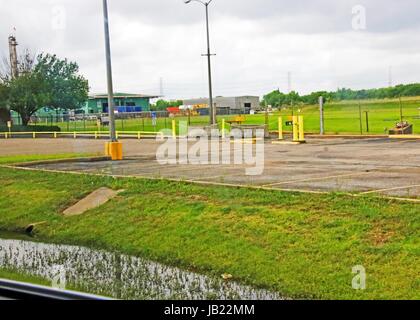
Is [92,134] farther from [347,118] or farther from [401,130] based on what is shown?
[401,130]

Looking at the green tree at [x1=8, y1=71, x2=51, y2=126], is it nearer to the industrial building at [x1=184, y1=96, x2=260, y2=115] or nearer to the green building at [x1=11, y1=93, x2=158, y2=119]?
the industrial building at [x1=184, y1=96, x2=260, y2=115]

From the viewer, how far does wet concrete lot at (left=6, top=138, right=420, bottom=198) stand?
1191 cm

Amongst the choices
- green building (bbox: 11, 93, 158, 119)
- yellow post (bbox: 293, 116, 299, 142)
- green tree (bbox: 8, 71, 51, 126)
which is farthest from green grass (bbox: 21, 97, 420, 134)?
green building (bbox: 11, 93, 158, 119)

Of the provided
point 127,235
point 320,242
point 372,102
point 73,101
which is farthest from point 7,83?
point 320,242

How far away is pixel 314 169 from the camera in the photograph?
1534 cm

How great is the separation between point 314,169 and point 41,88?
163 ft

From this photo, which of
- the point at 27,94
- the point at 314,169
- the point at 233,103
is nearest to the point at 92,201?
the point at 314,169

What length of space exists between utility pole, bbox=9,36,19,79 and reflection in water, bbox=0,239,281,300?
54588 millimetres

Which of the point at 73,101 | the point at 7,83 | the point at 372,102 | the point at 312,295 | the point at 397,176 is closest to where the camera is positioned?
the point at 312,295

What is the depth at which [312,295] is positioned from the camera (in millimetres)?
7332

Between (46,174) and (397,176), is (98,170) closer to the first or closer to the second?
(46,174)

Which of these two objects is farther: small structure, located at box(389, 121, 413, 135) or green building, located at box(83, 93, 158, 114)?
green building, located at box(83, 93, 158, 114)
